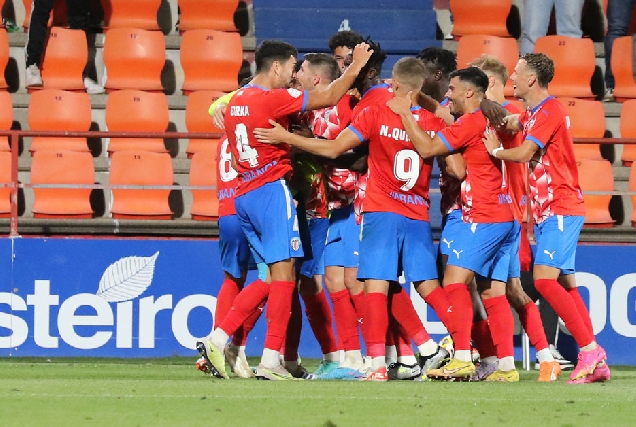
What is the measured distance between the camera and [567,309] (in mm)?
7801

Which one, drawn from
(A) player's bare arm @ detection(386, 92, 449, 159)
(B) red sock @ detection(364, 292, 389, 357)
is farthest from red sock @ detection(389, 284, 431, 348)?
(A) player's bare arm @ detection(386, 92, 449, 159)

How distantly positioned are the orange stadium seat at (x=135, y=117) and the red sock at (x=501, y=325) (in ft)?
16.0

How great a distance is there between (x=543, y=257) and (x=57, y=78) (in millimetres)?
6176

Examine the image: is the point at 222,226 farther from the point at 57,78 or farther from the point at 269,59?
the point at 57,78

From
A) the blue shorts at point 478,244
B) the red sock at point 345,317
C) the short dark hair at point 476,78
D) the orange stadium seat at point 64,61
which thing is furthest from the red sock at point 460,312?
the orange stadium seat at point 64,61

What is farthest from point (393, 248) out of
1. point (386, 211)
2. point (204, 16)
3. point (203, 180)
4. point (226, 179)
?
point (204, 16)

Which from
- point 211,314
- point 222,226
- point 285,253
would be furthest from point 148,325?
point 285,253

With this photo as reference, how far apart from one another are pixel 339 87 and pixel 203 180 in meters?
3.99

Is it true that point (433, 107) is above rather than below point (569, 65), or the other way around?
below

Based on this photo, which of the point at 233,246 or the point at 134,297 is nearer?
the point at 233,246

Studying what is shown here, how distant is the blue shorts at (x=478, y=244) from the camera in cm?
762

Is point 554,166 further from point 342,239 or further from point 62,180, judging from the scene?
point 62,180

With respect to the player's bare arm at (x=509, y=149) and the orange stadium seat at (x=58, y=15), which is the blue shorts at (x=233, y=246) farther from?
the orange stadium seat at (x=58, y=15)

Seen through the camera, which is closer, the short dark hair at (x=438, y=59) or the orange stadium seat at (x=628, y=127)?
the short dark hair at (x=438, y=59)
